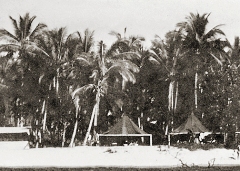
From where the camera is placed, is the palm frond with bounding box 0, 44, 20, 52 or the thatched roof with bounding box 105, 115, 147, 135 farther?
the thatched roof with bounding box 105, 115, 147, 135

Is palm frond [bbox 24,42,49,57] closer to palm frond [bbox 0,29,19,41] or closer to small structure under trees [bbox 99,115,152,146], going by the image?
palm frond [bbox 0,29,19,41]

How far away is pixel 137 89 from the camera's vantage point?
32.6 meters

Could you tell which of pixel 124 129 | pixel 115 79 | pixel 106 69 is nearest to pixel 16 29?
pixel 106 69

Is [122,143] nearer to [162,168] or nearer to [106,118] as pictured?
[106,118]

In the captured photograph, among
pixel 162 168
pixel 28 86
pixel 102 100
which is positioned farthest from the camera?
pixel 102 100

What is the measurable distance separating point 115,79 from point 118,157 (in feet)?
39.0

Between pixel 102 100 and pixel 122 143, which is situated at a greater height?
pixel 102 100

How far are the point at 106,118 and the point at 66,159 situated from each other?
492 inches

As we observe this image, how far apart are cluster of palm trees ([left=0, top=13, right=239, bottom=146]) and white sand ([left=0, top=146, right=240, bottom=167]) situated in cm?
449

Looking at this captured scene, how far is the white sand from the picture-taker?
18231 millimetres

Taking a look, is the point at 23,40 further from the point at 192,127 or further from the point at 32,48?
the point at 192,127

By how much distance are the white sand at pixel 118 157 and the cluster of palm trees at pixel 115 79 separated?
4.49 metres

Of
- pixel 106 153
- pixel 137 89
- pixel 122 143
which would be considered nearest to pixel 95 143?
pixel 122 143

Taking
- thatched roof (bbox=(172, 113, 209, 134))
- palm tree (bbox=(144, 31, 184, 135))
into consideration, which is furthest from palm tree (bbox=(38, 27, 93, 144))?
thatched roof (bbox=(172, 113, 209, 134))
